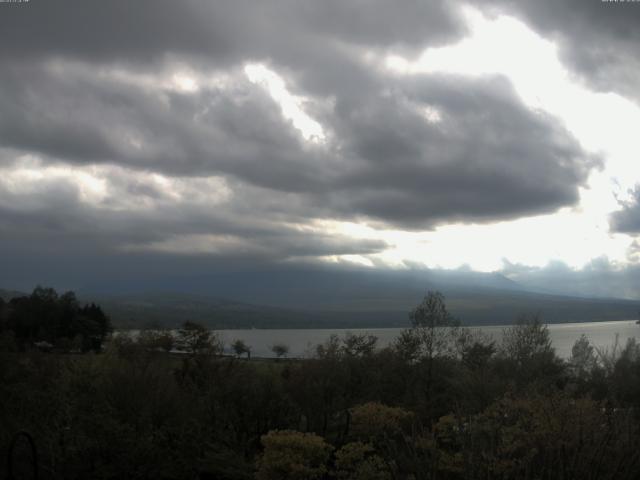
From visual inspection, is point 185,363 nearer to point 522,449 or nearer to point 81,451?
point 81,451

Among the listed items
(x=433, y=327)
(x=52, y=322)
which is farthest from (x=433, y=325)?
(x=52, y=322)

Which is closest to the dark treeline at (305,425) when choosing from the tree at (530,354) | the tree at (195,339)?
the tree at (530,354)

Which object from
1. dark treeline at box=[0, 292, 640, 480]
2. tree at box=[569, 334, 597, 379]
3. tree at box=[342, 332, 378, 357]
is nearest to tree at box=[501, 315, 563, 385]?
tree at box=[569, 334, 597, 379]

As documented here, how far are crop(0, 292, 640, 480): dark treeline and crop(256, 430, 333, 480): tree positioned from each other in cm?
3

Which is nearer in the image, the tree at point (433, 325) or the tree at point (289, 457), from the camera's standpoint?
the tree at point (289, 457)

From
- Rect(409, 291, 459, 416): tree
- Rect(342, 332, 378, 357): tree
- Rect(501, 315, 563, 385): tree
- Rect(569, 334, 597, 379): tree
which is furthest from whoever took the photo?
Rect(569, 334, 597, 379): tree

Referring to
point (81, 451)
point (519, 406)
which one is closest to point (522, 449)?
point (519, 406)

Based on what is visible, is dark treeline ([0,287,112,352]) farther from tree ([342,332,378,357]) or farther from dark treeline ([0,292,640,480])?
dark treeline ([0,292,640,480])

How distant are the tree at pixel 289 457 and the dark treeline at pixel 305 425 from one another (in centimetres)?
3

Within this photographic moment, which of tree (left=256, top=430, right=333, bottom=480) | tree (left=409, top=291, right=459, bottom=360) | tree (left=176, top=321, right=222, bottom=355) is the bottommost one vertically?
tree (left=256, top=430, right=333, bottom=480)

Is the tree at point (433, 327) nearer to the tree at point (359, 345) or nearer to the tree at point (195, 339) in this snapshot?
the tree at point (359, 345)

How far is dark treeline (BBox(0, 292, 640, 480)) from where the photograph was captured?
9391 mm

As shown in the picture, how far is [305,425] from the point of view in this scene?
79.4 ft

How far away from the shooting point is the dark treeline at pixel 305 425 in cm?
939
